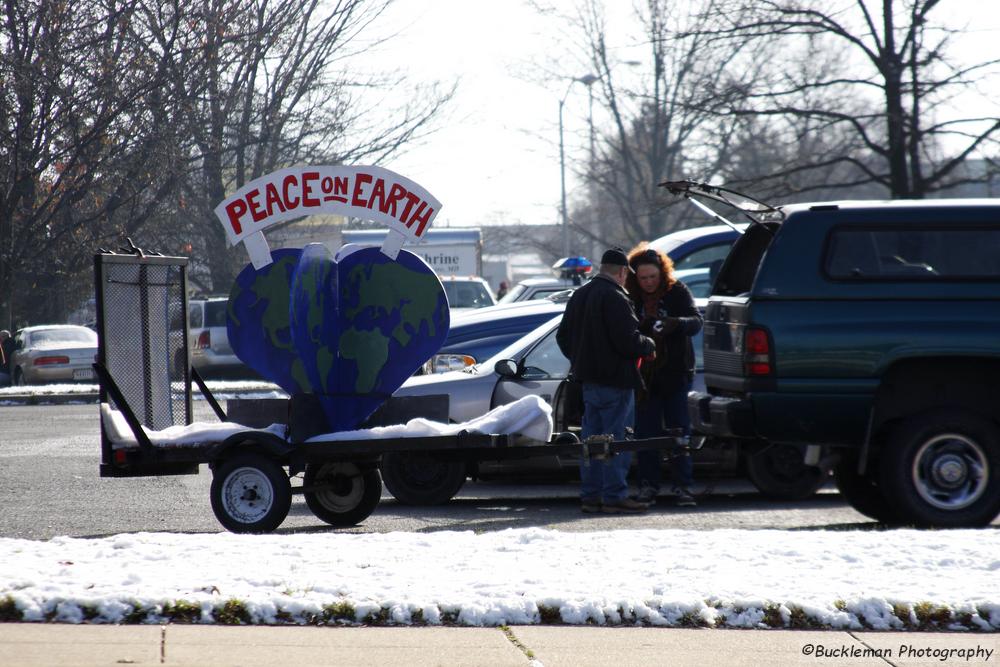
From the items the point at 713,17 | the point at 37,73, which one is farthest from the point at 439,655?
the point at 37,73

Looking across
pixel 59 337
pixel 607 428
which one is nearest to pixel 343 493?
pixel 607 428

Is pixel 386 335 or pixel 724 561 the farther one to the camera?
pixel 386 335

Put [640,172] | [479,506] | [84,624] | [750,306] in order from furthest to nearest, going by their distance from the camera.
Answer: [640,172] → [479,506] → [750,306] → [84,624]

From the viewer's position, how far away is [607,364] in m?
9.04

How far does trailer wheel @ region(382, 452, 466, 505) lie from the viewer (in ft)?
32.7

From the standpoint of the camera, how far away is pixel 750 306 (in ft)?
27.2

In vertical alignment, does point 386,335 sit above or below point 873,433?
above

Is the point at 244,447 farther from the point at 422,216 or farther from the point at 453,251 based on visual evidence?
the point at 453,251

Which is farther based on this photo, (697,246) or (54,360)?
(54,360)

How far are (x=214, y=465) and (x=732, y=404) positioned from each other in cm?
342

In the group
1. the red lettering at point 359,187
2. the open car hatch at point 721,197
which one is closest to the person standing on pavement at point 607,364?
the open car hatch at point 721,197

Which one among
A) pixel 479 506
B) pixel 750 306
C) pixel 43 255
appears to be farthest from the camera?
pixel 43 255

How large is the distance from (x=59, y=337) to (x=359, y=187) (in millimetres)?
20791

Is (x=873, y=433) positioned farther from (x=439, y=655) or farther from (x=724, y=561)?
(x=439, y=655)
